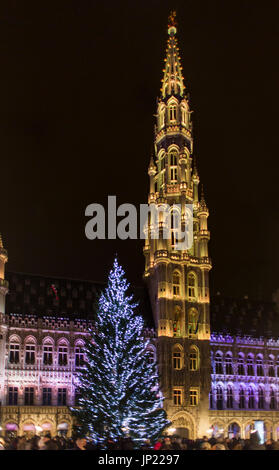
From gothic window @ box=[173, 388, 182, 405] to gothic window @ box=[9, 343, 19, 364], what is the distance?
1707cm

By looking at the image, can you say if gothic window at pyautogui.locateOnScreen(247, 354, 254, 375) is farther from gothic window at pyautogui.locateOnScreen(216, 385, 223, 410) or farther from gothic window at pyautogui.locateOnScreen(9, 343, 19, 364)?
gothic window at pyautogui.locateOnScreen(9, 343, 19, 364)

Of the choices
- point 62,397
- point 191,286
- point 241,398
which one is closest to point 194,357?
point 191,286

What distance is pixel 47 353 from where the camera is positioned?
2359 inches

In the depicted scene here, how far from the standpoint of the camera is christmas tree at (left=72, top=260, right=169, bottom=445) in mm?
38125

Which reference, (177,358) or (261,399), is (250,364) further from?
(177,358)

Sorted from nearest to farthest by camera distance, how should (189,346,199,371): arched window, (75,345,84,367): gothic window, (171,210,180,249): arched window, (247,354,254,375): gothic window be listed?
(75,345,84,367): gothic window < (189,346,199,371): arched window < (171,210,180,249): arched window < (247,354,254,375): gothic window

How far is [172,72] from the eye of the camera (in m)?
77.9

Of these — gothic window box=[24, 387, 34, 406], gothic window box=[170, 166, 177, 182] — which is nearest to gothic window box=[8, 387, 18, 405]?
gothic window box=[24, 387, 34, 406]

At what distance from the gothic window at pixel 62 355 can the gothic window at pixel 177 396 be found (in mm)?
12099

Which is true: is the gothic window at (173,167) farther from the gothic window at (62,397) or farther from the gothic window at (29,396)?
the gothic window at (29,396)

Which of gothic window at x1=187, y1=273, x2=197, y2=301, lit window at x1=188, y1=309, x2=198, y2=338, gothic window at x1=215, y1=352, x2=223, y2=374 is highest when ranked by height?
gothic window at x1=187, y1=273, x2=197, y2=301

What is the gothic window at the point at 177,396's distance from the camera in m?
61.8

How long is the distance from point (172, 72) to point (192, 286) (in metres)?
29.9
